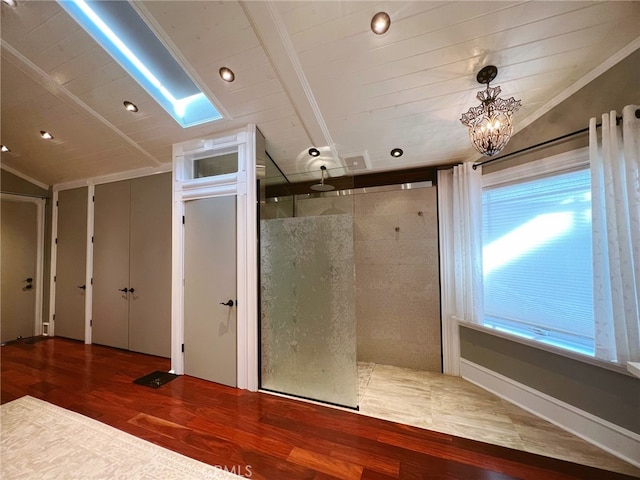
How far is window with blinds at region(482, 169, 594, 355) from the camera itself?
1.79 m

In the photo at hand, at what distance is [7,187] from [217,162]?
4.05 metres

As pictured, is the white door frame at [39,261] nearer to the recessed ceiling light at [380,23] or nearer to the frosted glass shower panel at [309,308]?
the frosted glass shower panel at [309,308]

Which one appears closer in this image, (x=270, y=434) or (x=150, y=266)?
(x=270, y=434)

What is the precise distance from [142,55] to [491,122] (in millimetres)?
3024

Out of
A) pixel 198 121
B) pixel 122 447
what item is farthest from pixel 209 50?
pixel 122 447

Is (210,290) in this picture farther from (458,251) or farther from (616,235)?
(616,235)

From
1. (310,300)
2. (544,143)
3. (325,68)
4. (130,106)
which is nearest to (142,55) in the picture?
(130,106)

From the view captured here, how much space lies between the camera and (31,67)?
212cm

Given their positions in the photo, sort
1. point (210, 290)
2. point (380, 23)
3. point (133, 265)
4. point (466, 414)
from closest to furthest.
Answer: point (380, 23), point (466, 414), point (210, 290), point (133, 265)

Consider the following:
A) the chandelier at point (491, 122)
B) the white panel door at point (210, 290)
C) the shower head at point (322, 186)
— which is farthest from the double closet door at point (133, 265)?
the chandelier at point (491, 122)

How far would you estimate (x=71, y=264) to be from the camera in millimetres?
3812

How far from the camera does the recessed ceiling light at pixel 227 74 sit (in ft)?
6.29

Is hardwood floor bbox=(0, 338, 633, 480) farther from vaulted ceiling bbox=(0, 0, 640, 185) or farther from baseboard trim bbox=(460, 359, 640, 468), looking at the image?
vaulted ceiling bbox=(0, 0, 640, 185)

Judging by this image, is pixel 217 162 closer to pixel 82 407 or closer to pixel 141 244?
pixel 141 244
